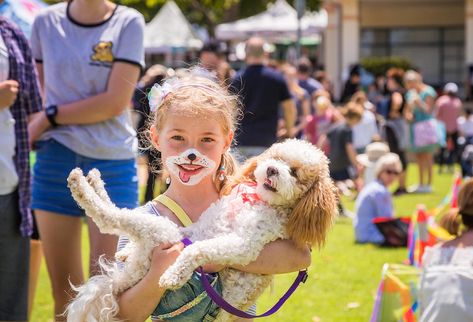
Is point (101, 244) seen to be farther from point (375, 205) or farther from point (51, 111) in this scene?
point (375, 205)

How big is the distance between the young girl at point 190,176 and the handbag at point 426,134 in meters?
11.5

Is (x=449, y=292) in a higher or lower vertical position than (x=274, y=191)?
lower

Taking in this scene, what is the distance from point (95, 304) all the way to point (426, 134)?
39.5 ft

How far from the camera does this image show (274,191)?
254cm

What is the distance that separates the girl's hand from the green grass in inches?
90.5

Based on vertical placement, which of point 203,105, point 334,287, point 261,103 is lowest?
point 334,287

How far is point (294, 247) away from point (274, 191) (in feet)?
0.65

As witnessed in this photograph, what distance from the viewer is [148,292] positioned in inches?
99.6

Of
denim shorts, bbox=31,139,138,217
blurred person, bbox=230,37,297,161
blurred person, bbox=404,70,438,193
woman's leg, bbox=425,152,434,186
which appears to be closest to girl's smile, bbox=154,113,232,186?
denim shorts, bbox=31,139,138,217

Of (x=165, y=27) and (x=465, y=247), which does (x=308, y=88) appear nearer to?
(x=165, y=27)

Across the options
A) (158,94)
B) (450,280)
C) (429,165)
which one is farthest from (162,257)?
(429,165)

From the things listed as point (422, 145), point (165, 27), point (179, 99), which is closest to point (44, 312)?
point (179, 99)

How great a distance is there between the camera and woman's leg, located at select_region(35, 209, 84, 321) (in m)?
3.99

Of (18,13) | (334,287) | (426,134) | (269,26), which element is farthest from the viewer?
(269,26)
